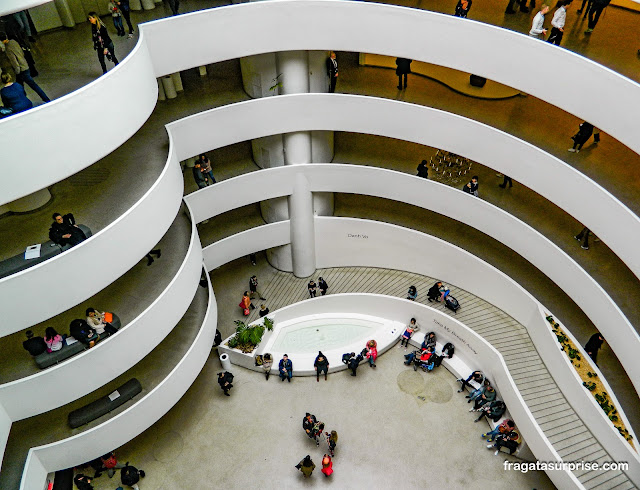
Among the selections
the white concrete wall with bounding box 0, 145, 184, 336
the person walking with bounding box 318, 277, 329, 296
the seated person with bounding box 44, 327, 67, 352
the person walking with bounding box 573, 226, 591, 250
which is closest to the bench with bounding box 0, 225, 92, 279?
the white concrete wall with bounding box 0, 145, 184, 336

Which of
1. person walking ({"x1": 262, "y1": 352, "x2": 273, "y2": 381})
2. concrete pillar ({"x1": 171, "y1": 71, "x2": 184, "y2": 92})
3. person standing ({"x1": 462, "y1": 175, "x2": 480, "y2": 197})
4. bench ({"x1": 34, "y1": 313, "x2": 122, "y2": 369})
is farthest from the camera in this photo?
person walking ({"x1": 262, "y1": 352, "x2": 273, "y2": 381})

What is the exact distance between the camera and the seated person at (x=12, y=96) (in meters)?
10.6

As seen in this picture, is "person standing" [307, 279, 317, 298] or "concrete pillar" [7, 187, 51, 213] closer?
"concrete pillar" [7, 187, 51, 213]

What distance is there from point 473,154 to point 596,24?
6.05 m

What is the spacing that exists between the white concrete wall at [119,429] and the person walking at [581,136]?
43.2 feet

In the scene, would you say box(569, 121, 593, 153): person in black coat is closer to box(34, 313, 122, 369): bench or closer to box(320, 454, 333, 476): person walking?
box(320, 454, 333, 476): person walking

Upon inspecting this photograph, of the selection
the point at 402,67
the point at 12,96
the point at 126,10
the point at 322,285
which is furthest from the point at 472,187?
the point at 12,96

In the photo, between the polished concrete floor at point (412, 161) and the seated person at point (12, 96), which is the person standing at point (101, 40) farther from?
the seated person at point (12, 96)

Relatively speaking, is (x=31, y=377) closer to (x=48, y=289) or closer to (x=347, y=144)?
(x=48, y=289)

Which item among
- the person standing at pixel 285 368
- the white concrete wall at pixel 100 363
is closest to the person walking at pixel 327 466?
the person standing at pixel 285 368

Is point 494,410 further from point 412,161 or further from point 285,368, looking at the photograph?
point 412,161

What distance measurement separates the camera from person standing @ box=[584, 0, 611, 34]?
1561 centimetres

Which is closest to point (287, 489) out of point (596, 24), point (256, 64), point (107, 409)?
point (107, 409)

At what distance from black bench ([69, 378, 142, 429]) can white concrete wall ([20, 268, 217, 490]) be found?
28 cm
